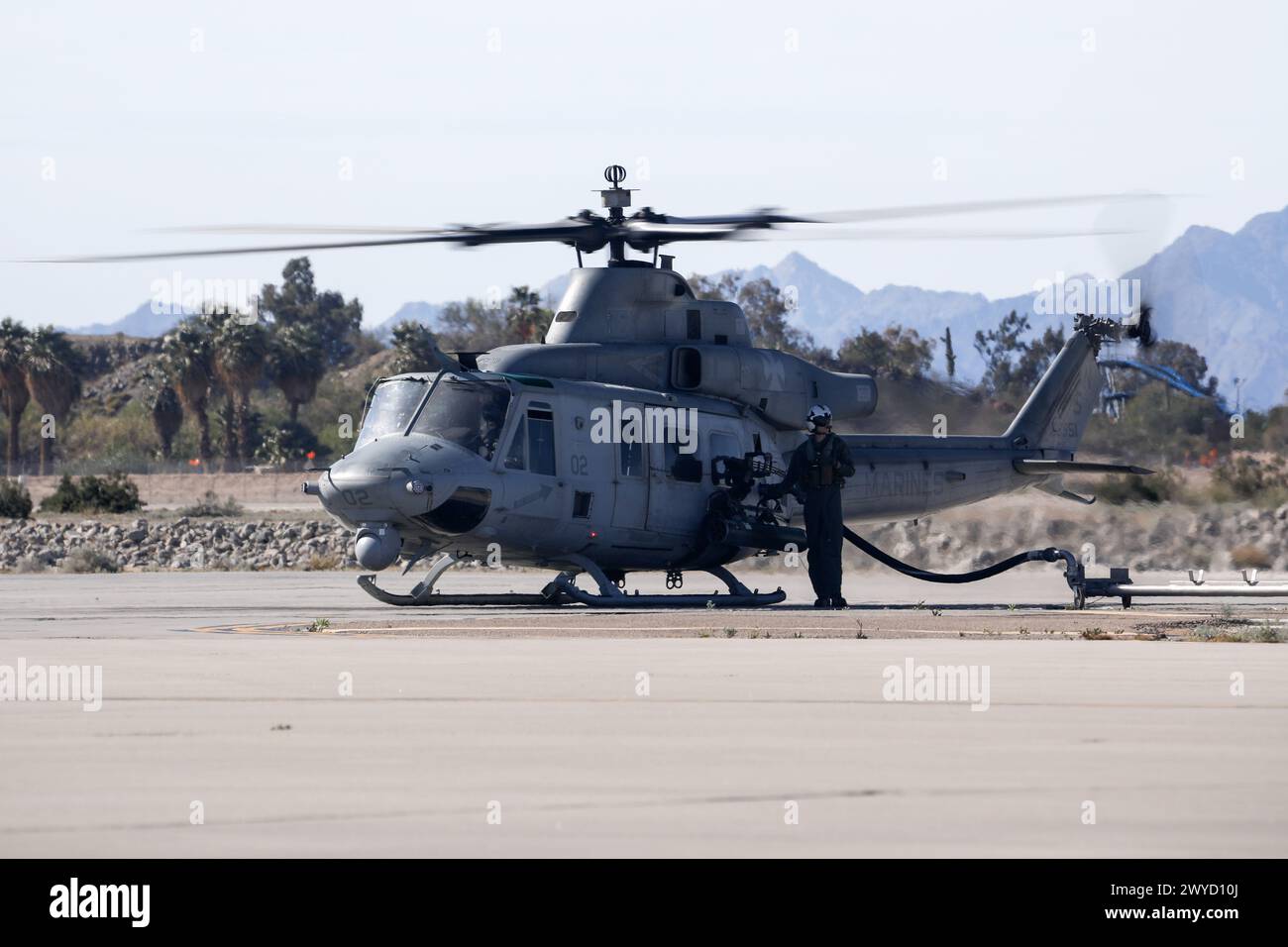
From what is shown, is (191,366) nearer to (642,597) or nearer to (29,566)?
(29,566)

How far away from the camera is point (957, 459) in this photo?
27203mm

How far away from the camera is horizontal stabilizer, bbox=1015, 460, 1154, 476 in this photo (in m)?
26.9

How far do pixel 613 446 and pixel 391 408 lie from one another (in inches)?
109

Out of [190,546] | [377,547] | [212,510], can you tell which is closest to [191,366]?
[212,510]

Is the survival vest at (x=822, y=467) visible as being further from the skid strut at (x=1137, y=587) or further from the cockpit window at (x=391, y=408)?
the cockpit window at (x=391, y=408)

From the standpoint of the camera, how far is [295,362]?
96375 mm

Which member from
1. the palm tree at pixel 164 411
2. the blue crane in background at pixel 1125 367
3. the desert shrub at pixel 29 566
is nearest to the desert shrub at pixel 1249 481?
the blue crane in background at pixel 1125 367

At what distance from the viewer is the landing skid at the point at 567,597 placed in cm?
2141

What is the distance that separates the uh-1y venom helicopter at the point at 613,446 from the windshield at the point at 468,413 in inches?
0.8
